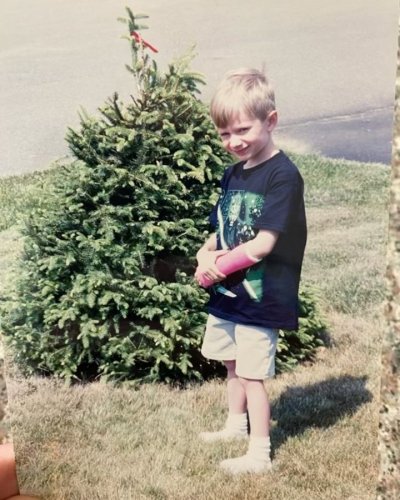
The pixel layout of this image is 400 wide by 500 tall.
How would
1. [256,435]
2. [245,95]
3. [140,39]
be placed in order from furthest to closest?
[256,435], [140,39], [245,95]

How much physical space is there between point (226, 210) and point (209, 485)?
1142 millimetres

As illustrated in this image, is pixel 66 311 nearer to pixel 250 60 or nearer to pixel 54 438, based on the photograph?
pixel 54 438

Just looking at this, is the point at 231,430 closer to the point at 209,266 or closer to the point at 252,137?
the point at 209,266

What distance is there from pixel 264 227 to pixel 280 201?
12 centimetres

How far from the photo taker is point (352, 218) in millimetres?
3498

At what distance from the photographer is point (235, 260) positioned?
3.41 m

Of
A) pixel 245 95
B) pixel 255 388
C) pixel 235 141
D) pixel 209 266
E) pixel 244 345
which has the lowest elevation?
pixel 255 388

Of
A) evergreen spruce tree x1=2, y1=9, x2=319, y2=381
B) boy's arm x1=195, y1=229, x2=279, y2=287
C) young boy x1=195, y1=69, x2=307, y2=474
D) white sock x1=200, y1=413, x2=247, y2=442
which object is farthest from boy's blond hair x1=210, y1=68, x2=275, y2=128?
white sock x1=200, y1=413, x2=247, y2=442

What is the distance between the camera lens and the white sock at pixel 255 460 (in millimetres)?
3545

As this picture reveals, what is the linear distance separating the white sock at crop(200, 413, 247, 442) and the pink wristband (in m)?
0.62

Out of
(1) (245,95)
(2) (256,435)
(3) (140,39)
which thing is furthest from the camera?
(2) (256,435)

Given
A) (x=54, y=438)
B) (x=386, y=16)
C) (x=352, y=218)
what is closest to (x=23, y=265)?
(x=54, y=438)

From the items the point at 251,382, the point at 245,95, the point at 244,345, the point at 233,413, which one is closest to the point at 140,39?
the point at 245,95

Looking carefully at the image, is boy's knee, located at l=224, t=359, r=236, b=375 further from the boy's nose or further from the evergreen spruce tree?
the boy's nose
